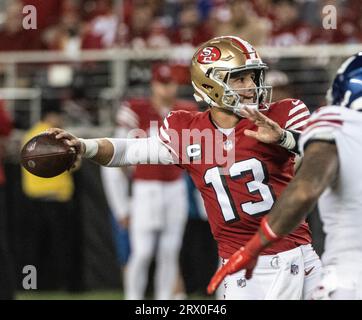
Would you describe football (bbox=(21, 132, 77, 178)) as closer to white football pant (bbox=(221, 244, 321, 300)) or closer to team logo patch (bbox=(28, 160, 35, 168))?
team logo patch (bbox=(28, 160, 35, 168))

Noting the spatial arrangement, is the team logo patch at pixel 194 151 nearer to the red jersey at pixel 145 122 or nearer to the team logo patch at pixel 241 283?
the team logo patch at pixel 241 283

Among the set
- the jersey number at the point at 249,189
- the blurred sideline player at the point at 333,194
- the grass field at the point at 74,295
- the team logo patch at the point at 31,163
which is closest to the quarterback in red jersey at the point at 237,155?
the jersey number at the point at 249,189

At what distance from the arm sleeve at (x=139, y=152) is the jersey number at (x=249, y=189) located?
0.98ft

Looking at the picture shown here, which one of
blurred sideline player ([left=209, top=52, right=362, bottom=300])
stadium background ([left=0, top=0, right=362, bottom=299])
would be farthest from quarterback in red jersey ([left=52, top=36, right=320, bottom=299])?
stadium background ([left=0, top=0, right=362, bottom=299])

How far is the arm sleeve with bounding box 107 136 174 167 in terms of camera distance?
4.50 meters

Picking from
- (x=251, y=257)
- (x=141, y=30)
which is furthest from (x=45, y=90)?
(x=251, y=257)

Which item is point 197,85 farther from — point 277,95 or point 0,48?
point 0,48

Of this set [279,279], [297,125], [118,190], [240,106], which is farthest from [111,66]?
[279,279]

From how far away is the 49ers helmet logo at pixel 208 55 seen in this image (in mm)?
4414

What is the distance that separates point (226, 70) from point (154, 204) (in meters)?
3.70

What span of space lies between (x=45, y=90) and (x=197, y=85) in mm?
4772

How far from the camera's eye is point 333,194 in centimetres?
336

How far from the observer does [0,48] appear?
10.6 m

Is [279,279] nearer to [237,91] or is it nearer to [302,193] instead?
[237,91]
